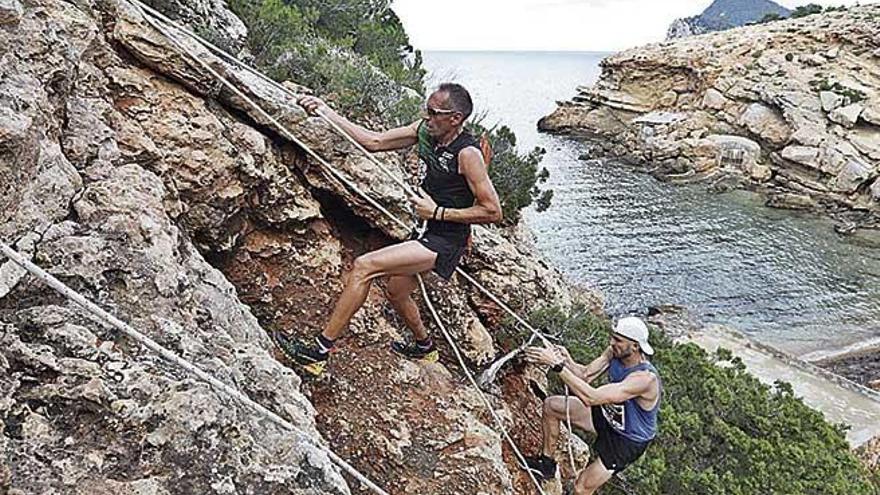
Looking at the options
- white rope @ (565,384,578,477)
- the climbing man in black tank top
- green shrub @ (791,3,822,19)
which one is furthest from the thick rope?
green shrub @ (791,3,822,19)

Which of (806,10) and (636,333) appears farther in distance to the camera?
(806,10)

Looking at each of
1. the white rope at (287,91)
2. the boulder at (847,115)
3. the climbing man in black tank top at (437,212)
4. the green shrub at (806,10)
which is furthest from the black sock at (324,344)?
the green shrub at (806,10)

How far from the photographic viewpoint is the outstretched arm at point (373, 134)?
225 inches

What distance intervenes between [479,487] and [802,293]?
23.4 meters

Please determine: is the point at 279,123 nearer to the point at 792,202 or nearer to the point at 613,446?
the point at 613,446

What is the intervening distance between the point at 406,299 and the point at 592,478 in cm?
213

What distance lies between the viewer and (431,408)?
5.82 m

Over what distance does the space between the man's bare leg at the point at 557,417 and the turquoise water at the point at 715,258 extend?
50.8ft

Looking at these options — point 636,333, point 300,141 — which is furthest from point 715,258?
point 300,141

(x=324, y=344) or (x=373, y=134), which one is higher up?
(x=373, y=134)

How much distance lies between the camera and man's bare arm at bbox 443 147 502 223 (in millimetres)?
5098

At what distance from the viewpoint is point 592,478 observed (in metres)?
6.09

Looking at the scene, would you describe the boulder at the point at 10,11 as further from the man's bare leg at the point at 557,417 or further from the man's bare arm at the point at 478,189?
the man's bare leg at the point at 557,417

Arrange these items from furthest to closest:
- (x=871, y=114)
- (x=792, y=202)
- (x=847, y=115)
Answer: (x=871, y=114) < (x=847, y=115) < (x=792, y=202)
